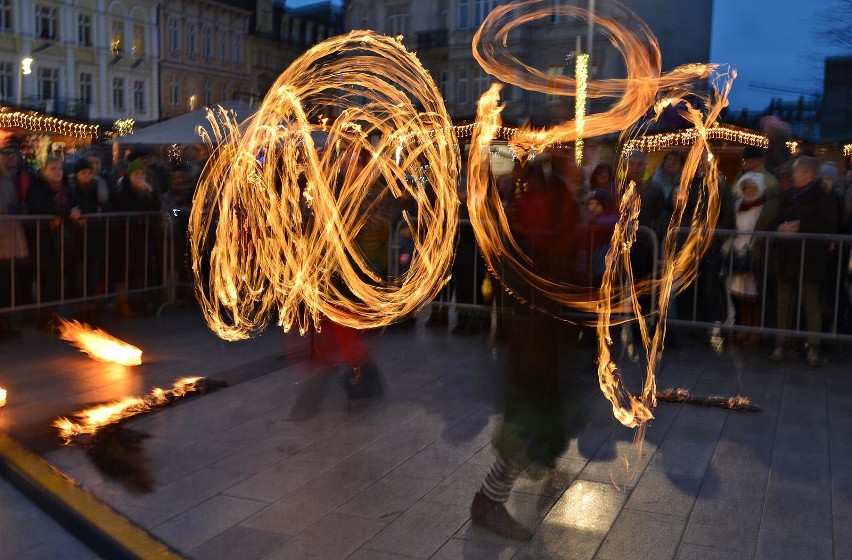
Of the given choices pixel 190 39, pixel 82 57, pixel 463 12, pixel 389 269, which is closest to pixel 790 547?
pixel 389 269

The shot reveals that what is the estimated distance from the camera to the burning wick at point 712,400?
6.51m

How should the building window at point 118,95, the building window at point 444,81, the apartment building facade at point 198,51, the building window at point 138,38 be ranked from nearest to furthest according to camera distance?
the building window at point 444,81
the apartment building facade at point 198,51
the building window at point 138,38
the building window at point 118,95

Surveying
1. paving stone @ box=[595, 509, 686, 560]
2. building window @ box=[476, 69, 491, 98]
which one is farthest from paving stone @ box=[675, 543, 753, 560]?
building window @ box=[476, 69, 491, 98]

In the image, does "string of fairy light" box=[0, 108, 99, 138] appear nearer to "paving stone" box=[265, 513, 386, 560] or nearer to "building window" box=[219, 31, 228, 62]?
"building window" box=[219, 31, 228, 62]

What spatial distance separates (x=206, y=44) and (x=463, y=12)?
7409 mm

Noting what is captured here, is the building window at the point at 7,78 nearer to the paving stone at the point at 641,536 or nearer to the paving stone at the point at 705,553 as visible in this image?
the paving stone at the point at 641,536

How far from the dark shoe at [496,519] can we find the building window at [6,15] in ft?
65.6

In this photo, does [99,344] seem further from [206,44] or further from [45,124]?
[206,44]

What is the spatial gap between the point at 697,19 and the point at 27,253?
28.6 feet

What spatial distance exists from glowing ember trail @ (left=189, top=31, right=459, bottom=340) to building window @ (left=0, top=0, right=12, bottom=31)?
503 inches

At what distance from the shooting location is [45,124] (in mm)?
17406

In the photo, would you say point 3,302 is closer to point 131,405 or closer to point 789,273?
point 131,405

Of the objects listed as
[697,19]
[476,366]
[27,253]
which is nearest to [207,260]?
[27,253]

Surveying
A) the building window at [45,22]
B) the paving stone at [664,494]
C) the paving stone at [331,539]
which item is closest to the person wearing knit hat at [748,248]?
the paving stone at [664,494]
